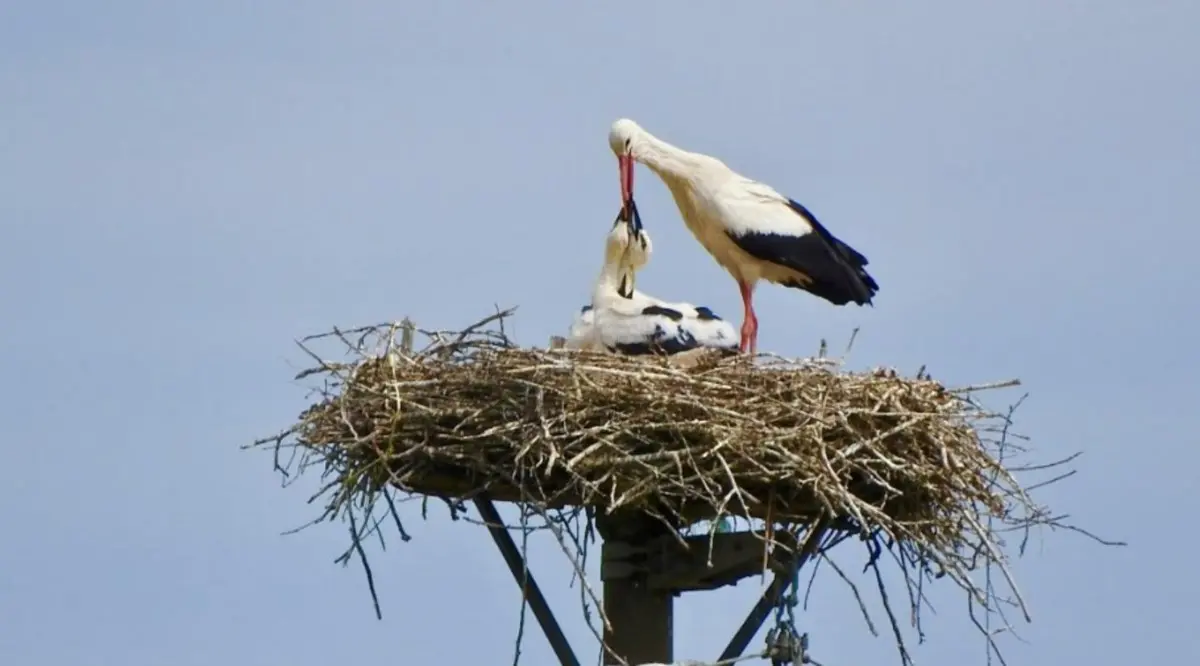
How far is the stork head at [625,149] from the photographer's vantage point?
10.1 meters

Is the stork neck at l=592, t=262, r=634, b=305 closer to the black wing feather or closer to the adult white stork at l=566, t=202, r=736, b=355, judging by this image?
the adult white stork at l=566, t=202, r=736, b=355

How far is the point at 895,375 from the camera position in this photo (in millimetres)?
7738

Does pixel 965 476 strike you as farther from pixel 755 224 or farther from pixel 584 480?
pixel 755 224

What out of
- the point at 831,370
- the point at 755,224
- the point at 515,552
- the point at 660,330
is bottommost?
the point at 515,552

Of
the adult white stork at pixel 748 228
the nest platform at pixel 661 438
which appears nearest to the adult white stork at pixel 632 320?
the adult white stork at pixel 748 228

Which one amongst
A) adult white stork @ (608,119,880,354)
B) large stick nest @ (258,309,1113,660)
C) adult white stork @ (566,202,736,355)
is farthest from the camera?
adult white stork @ (608,119,880,354)

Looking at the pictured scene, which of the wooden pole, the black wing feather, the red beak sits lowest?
the wooden pole

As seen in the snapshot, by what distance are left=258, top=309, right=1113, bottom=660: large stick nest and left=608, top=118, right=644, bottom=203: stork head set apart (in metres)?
2.48

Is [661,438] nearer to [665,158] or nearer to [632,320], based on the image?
[632,320]

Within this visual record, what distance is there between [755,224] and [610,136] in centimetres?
85

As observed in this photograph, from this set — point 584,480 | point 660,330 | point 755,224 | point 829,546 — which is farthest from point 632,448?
point 755,224

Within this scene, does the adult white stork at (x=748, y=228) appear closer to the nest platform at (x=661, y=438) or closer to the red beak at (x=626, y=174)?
the red beak at (x=626, y=174)

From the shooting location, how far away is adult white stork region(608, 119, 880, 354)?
32.1 ft

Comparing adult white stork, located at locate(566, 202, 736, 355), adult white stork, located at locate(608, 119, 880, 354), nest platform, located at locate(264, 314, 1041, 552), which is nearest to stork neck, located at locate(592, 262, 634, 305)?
adult white stork, located at locate(566, 202, 736, 355)
